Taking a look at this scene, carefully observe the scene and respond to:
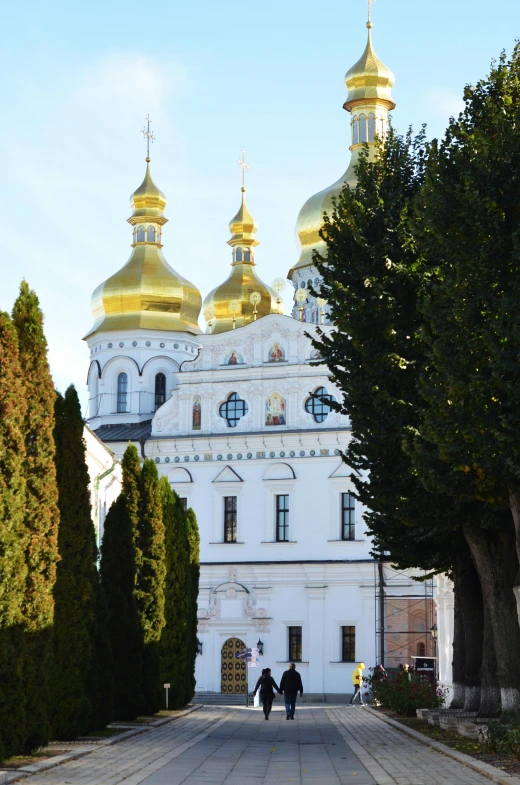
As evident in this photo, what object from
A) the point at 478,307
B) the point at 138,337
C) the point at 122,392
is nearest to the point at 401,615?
the point at 122,392

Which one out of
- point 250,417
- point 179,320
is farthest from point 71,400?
point 179,320

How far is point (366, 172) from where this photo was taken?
24.9 m

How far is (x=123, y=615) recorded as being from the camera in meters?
26.9

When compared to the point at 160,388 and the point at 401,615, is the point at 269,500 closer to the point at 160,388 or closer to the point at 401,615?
the point at 401,615

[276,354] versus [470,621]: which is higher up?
[276,354]

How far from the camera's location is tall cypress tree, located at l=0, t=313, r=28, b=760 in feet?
54.5

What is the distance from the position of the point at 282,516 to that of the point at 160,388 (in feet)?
37.4

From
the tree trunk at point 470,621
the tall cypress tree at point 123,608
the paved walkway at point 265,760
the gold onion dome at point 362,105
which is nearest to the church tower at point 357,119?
the gold onion dome at point 362,105

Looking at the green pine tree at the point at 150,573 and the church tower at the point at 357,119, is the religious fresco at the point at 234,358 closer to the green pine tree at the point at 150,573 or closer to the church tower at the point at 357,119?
the church tower at the point at 357,119

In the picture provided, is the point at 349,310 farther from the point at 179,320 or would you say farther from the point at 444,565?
the point at 179,320

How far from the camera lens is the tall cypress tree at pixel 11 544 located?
16625mm

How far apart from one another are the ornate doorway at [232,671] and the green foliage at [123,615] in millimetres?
24876

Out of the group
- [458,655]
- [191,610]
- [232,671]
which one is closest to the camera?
[458,655]

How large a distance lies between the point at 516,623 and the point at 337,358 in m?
5.90
